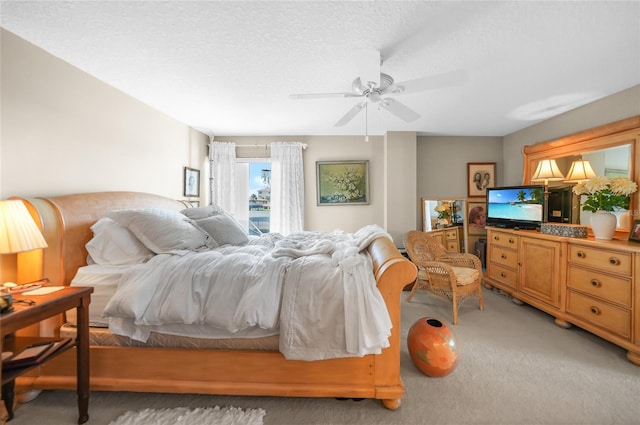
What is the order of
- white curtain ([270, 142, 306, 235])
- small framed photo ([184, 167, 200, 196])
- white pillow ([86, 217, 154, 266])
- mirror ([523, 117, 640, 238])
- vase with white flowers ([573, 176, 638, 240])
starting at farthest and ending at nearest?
white curtain ([270, 142, 306, 235])
small framed photo ([184, 167, 200, 196])
mirror ([523, 117, 640, 238])
vase with white flowers ([573, 176, 638, 240])
white pillow ([86, 217, 154, 266])

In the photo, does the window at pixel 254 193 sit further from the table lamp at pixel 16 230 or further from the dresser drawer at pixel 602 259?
the dresser drawer at pixel 602 259

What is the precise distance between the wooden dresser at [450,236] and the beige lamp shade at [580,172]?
1.65 metres

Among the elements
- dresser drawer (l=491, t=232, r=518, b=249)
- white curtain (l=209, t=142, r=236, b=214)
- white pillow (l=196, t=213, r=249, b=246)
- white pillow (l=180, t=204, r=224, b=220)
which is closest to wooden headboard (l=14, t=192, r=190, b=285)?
white pillow (l=180, t=204, r=224, b=220)

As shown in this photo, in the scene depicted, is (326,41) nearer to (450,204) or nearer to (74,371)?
(74,371)

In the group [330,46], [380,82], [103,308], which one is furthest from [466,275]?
[103,308]

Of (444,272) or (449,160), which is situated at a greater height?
(449,160)

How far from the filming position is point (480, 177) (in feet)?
14.8

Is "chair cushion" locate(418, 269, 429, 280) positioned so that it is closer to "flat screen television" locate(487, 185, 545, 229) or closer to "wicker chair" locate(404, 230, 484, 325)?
"wicker chair" locate(404, 230, 484, 325)

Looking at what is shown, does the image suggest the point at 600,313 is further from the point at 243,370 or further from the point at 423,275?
the point at 243,370

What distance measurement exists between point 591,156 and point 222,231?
4.24 metres

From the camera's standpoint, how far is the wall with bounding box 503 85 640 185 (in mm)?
2584

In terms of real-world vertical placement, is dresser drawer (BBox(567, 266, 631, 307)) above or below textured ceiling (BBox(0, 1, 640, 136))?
below

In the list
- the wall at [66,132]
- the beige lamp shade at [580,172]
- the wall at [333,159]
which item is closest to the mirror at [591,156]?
the beige lamp shade at [580,172]

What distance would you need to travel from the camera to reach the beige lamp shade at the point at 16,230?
138 cm
